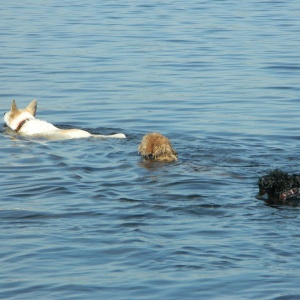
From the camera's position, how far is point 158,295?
6773mm

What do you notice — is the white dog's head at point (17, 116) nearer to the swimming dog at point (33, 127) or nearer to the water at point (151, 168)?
the swimming dog at point (33, 127)

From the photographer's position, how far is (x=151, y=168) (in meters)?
10.5

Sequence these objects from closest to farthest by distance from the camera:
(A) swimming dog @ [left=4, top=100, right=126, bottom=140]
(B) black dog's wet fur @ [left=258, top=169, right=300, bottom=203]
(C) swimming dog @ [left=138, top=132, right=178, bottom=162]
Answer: (B) black dog's wet fur @ [left=258, top=169, right=300, bottom=203], (C) swimming dog @ [left=138, top=132, right=178, bottom=162], (A) swimming dog @ [left=4, top=100, right=126, bottom=140]

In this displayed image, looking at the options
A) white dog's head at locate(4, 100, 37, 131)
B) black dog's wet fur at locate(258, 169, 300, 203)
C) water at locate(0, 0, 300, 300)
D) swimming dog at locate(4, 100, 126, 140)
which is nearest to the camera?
water at locate(0, 0, 300, 300)

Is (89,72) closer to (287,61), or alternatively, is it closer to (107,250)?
(287,61)

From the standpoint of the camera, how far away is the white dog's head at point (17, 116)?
12.8 metres

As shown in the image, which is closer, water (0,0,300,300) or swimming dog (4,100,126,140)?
water (0,0,300,300)

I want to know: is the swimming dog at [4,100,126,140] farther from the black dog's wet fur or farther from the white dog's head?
the black dog's wet fur

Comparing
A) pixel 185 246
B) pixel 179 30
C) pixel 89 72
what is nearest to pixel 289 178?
pixel 185 246

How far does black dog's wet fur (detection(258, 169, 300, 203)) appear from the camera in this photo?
340 inches

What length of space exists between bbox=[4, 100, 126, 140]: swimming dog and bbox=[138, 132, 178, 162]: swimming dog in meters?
1.39

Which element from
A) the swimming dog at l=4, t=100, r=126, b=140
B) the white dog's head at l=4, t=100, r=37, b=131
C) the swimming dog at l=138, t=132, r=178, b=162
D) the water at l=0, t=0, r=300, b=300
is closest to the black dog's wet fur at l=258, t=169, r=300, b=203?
the water at l=0, t=0, r=300, b=300

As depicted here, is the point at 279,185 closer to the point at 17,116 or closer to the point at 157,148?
the point at 157,148

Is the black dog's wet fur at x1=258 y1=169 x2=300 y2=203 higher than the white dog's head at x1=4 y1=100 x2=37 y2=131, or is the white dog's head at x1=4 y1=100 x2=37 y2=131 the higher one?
the white dog's head at x1=4 y1=100 x2=37 y2=131
